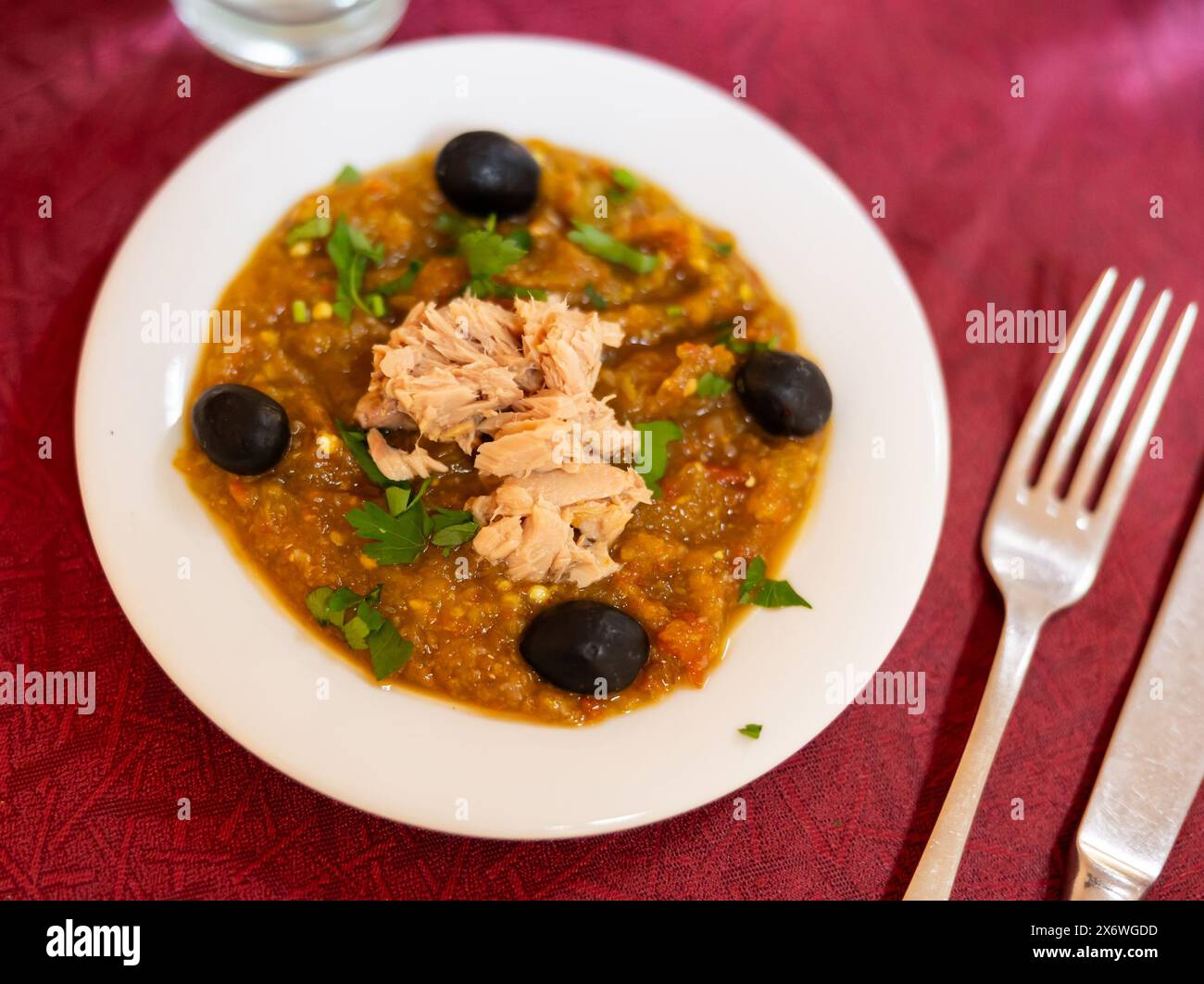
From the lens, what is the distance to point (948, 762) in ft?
11.5

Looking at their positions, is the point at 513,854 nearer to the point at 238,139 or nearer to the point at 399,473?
the point at 399,473

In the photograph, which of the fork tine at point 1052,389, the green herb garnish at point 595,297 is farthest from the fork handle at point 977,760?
the green herb garnish at point 595,297

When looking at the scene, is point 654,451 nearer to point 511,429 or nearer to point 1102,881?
point 511,429

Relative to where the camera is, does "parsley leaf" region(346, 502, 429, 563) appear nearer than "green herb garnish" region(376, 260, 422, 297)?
Yes

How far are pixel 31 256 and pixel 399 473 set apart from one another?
1.81 meters

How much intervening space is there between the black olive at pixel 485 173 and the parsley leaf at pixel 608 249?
24cm

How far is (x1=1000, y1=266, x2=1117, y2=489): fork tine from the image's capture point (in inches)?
152

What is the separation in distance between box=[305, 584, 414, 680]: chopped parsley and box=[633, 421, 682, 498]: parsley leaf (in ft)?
3.21

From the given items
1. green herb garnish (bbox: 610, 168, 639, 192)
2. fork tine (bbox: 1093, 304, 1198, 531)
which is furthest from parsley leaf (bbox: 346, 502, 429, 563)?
fork tine (bbox: 1093, 304, 1198, 531)

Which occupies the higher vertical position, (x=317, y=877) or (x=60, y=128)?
(x=60, y=128)

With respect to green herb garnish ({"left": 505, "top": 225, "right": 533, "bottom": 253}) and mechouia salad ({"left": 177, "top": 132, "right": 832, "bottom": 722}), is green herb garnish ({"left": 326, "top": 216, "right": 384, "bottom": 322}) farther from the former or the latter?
green herb garnish ({"left": 505, "top": 225, "right": 533, "bottom": 253})

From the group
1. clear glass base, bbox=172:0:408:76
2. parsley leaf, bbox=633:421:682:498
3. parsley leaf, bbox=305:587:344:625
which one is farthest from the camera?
clear glass base, bbox=172:0:408:76
